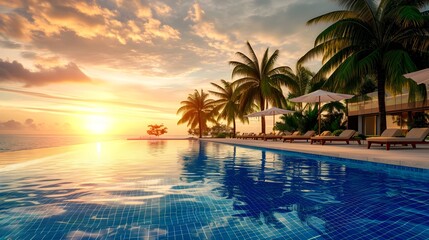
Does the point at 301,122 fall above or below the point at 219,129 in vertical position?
above

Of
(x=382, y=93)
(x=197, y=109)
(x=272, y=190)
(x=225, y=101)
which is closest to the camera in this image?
(x=272, y=190)

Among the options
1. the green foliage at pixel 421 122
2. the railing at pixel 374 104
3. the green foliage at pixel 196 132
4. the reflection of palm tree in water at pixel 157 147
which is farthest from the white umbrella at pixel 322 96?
the green foliage at pixel 196 132

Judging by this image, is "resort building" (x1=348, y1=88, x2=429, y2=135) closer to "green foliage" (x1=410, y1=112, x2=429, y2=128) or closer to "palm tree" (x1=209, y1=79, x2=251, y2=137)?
"green foliage" (x1=410, y1=112, x2=429, y2=128)

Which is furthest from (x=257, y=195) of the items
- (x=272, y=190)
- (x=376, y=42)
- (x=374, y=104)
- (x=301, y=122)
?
(x=374, y=104)

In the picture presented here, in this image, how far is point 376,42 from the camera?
47.4 ft

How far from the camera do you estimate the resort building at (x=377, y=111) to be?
21.2 metres

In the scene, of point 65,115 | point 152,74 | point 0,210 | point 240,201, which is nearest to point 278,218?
point 240,201

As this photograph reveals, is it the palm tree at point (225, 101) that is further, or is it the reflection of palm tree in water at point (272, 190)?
the palm tree at point (225, 101)

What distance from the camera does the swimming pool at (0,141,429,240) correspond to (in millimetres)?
3273

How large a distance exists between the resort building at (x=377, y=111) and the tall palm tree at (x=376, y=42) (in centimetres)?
529

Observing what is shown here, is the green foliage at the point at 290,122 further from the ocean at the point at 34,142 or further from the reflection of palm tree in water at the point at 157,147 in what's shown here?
the ocean at the point at 34,142

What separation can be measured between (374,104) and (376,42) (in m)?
11.6

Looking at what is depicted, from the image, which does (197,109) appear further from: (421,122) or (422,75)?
(422,75)

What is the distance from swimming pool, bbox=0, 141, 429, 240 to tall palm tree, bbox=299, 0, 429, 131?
7.89 metres
